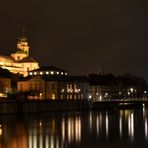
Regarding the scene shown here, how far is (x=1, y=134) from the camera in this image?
155 ft

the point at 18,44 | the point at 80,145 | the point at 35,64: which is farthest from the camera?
the point at 18,44

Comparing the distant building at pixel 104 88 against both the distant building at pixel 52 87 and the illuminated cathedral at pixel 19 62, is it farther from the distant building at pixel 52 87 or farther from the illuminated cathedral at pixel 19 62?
the illuminated cathedral at pixel 19 62

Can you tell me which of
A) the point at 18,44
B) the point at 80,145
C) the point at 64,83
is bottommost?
the point at 80,145

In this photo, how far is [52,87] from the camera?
11025 cm

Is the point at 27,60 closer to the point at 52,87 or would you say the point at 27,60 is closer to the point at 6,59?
the point at 6,59

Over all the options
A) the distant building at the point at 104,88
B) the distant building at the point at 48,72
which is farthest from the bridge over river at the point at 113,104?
the distant building at the point at 48,72

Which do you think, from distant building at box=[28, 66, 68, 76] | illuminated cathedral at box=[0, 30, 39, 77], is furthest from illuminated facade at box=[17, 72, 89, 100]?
illuminated cathedral at box=[0, 30, 39, 77]

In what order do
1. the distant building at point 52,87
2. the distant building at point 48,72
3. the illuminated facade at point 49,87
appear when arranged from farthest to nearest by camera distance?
the distant building at point 48,72 < the distant building at point 52,87 < the illuminated facade at point 49,87

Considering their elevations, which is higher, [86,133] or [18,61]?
[18,61]

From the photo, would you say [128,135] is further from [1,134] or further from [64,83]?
[64,83]

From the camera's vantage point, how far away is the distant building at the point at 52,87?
108875 millimetres

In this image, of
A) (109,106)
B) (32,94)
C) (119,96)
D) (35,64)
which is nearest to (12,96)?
(32,94)

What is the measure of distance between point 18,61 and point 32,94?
1542 inches

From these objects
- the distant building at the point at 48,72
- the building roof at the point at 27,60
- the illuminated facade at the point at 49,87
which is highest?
the building roof at the point at 27,60
